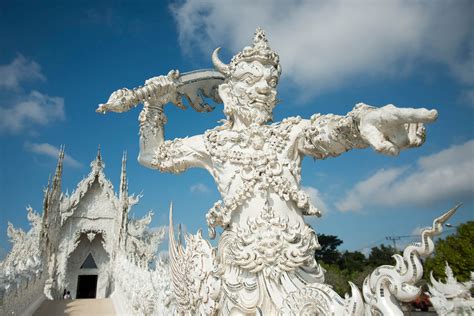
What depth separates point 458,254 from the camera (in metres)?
15.2

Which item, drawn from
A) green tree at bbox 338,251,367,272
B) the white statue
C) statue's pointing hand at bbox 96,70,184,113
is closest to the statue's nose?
statue's pointing hand at bbox 96,70,184,113

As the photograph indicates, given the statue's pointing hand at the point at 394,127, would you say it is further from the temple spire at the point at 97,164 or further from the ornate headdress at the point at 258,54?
the temple spire at the point at 97,164

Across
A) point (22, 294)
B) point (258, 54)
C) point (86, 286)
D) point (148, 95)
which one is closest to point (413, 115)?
point (258, 54)

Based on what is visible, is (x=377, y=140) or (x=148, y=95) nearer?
(x=377, y=140)

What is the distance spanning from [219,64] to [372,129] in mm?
1578

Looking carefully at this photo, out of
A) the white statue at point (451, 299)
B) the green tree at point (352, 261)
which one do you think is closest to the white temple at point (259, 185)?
the white statue at point (451, 299)

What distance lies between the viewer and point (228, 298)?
2.20 meters

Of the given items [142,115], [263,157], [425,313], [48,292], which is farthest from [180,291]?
[425,313]

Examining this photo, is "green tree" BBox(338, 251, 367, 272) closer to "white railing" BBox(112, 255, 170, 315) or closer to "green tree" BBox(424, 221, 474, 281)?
"green tree" BBox(424, 221, 474, 281)

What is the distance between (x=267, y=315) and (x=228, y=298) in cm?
25

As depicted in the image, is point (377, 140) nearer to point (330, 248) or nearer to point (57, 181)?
point (57, 181)

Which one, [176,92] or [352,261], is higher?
[352,261]

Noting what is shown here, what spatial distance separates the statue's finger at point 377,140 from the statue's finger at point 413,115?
11 cm

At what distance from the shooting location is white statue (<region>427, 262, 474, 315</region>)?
4.39 meters
